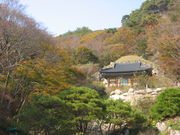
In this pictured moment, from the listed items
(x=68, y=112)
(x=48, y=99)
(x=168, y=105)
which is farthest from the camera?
(x=168, y=105)

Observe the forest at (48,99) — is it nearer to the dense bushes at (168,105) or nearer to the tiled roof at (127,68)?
the dense bushes at (168,105)

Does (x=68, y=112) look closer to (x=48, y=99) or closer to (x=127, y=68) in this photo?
(x=48, y=99)

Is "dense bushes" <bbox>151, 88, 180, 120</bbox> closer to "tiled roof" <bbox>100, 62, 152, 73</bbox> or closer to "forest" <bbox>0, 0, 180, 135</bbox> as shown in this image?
"forest" <bbox>0, 0, 180, 135</bbox>

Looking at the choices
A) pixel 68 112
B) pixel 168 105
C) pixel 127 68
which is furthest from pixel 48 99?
pixel 127 68

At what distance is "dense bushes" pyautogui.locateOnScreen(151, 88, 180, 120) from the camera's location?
25.9 feet

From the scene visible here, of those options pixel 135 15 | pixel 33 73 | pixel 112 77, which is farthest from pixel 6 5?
pixel 135 15

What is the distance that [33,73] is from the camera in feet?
28.6

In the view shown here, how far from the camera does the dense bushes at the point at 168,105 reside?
7907mm

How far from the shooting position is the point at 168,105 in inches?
316

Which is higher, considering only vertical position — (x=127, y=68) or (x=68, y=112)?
(x=127, y=68)

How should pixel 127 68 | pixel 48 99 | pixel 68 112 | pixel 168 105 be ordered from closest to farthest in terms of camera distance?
pixel 48 99 → pixel 68 112 → pixel 168 105 → pixel 127 68

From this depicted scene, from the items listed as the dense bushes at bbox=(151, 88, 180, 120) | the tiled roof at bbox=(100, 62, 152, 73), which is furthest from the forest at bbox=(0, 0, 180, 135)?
the tiled roof at bbox=(100, 62, 152, 73)

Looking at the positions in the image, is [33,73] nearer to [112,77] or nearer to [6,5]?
[6,5]

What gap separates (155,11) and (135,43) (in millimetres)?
10618
